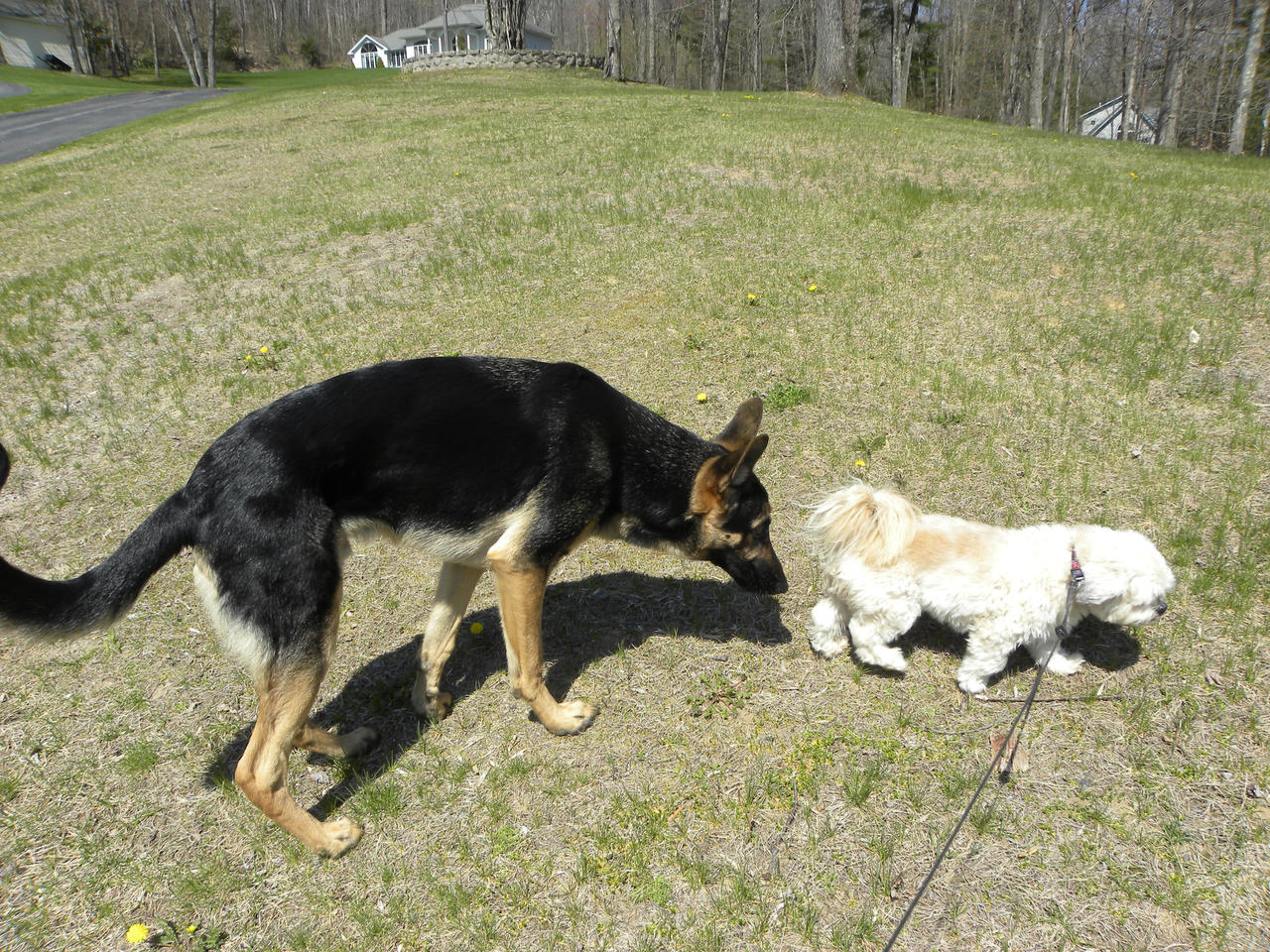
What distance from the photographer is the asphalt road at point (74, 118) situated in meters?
22.8

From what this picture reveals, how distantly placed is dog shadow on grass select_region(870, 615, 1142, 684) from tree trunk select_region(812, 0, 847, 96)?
2292 centimetres

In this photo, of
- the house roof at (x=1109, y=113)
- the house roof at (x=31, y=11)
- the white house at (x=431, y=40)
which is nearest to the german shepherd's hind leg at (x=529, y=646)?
the house roof at (x=1109, y=113)

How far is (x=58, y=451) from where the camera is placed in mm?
7094

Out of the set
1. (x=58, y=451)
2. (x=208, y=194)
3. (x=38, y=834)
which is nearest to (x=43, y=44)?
(x=208, y=194)

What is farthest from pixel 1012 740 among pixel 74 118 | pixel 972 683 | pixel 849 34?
pixel 74 118

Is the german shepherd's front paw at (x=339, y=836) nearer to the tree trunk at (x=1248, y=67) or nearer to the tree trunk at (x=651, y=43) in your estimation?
the tree trunk at (x=1248, y=67)

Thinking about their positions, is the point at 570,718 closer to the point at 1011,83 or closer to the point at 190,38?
the point at 1011,83

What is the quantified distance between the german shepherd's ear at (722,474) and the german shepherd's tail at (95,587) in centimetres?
236

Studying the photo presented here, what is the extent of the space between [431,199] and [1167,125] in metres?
30.0

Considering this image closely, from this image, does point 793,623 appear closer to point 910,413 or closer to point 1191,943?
point 1191,943

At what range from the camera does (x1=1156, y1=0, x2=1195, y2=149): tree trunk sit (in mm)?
28703

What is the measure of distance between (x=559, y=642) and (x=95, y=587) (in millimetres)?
2392

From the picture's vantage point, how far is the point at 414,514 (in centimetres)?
354

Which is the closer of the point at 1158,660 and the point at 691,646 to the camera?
the point at 1158,660
